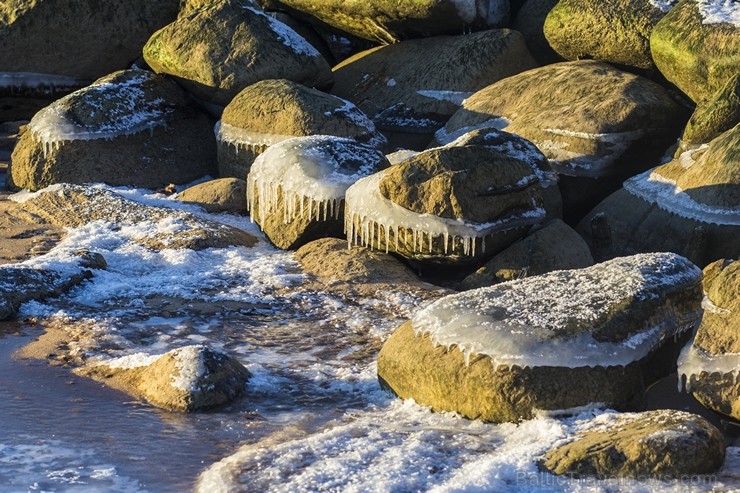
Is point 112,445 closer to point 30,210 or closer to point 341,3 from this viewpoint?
Result: point 30,210

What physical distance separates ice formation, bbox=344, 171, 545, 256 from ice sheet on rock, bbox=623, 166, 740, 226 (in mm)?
1017

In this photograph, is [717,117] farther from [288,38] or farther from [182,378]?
[182,378]

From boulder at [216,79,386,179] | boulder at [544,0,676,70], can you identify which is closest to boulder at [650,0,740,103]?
boulder at [544,0,676,70]

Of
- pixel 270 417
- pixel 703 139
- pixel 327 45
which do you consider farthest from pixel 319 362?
pixel 327 45

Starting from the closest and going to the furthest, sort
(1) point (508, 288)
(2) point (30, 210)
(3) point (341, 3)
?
(1) point (508, 288), (2) point (30, 210), (3) point (341, 3)

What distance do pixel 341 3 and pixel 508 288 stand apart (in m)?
6.36

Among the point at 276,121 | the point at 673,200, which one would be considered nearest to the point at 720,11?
the point at 673,200

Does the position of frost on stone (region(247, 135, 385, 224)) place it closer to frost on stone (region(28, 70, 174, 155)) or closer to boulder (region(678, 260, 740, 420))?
frost on stone (region(28, 70, 174, 155))

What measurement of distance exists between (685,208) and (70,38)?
6.97 m

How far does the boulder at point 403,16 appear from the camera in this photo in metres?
11.5

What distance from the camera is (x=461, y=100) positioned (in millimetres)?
11047

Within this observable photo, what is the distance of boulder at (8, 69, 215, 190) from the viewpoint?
10.9m

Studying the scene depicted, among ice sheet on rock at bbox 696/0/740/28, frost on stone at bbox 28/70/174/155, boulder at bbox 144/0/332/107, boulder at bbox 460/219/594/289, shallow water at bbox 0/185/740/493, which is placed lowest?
shallow water at bbox 0/185/740/493

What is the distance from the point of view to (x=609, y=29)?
10.3 m
